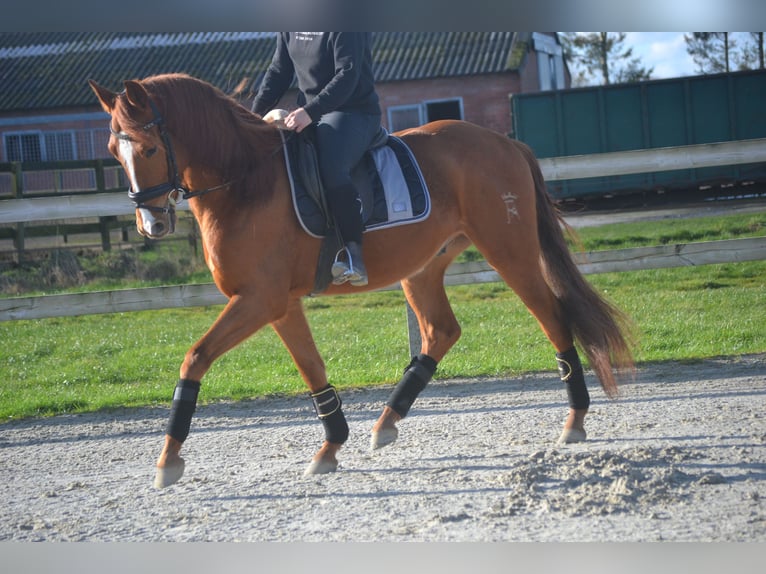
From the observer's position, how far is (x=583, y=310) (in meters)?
5.18

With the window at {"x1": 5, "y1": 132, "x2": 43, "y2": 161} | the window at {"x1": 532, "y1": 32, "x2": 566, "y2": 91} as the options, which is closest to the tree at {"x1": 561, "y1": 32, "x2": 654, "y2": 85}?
the window at {"x1": 532, "y1": 32, "x2": 566, "y2": 91}

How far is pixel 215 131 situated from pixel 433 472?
2.17 metres

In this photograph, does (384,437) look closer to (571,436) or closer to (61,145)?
(571,436)

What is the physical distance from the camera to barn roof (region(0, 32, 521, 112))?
28.6 metres

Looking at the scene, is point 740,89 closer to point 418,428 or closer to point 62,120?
point 418,428

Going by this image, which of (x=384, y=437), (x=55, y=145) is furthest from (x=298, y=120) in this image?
(x=55, y=145)

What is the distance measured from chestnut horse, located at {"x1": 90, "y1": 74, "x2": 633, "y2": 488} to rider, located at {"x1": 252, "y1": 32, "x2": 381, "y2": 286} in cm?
24

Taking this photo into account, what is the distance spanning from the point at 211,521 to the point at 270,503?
0.35 metres

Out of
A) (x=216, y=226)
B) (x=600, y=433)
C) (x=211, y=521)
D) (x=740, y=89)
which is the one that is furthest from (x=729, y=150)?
(x=740, y=89)

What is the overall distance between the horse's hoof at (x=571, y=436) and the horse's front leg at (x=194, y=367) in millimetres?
1946

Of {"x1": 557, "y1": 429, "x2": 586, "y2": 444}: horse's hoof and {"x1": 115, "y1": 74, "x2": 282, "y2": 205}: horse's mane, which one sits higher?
{"x1": 115, "y1": 74, "x2": 282, "y2": 205}: horse's mane

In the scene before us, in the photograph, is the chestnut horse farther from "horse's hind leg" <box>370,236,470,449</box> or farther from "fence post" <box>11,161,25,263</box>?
"fence post" <box>11,161,25,263</box>

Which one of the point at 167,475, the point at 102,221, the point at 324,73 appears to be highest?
the point at 324,73

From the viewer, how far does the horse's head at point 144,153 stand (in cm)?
414
